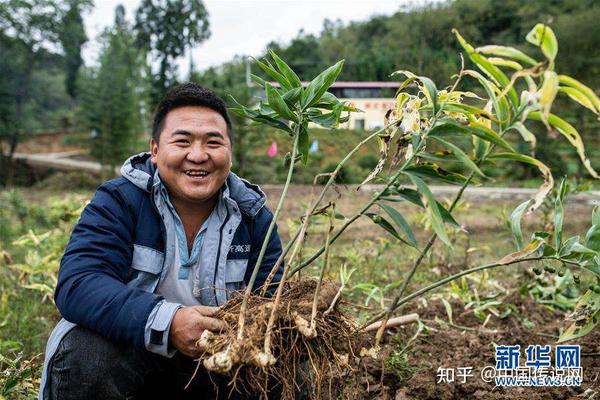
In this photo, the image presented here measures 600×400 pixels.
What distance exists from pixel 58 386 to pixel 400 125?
3.89 ft

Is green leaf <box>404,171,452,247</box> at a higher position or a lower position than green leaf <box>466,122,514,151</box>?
lower

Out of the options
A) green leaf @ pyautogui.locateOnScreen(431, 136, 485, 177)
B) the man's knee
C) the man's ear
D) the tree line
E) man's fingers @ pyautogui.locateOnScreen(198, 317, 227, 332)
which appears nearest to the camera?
green leaf @ pyautogui.locateOnScreen(431, 136, 485, 177)

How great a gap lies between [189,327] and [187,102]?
2.44 feet

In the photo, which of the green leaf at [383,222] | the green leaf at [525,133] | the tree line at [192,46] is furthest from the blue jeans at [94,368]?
the tree line at [192,46]

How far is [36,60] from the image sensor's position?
76.8 ft

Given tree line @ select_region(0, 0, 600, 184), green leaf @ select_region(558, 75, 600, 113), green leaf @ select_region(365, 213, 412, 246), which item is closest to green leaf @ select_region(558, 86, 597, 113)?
green leaf @ select_region(558, 75, 600, 113)

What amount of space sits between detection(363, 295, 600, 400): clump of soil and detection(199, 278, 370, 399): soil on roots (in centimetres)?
12

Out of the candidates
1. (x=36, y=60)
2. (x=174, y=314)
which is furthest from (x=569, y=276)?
(x=36, y=60)

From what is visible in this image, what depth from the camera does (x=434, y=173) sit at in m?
1.53

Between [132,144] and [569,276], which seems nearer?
[569,276]

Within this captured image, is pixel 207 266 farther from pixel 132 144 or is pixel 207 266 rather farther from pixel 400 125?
pixel 132 144

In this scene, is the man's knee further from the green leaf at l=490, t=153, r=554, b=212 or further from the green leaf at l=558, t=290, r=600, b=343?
the green leaf at l=558, t=290, r=600, b=343

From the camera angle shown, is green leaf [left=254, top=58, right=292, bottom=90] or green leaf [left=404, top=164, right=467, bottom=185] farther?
green leaf [left=254, top=58, right=292, bottom=90]

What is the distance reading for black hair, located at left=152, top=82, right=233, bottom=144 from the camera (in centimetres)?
187
